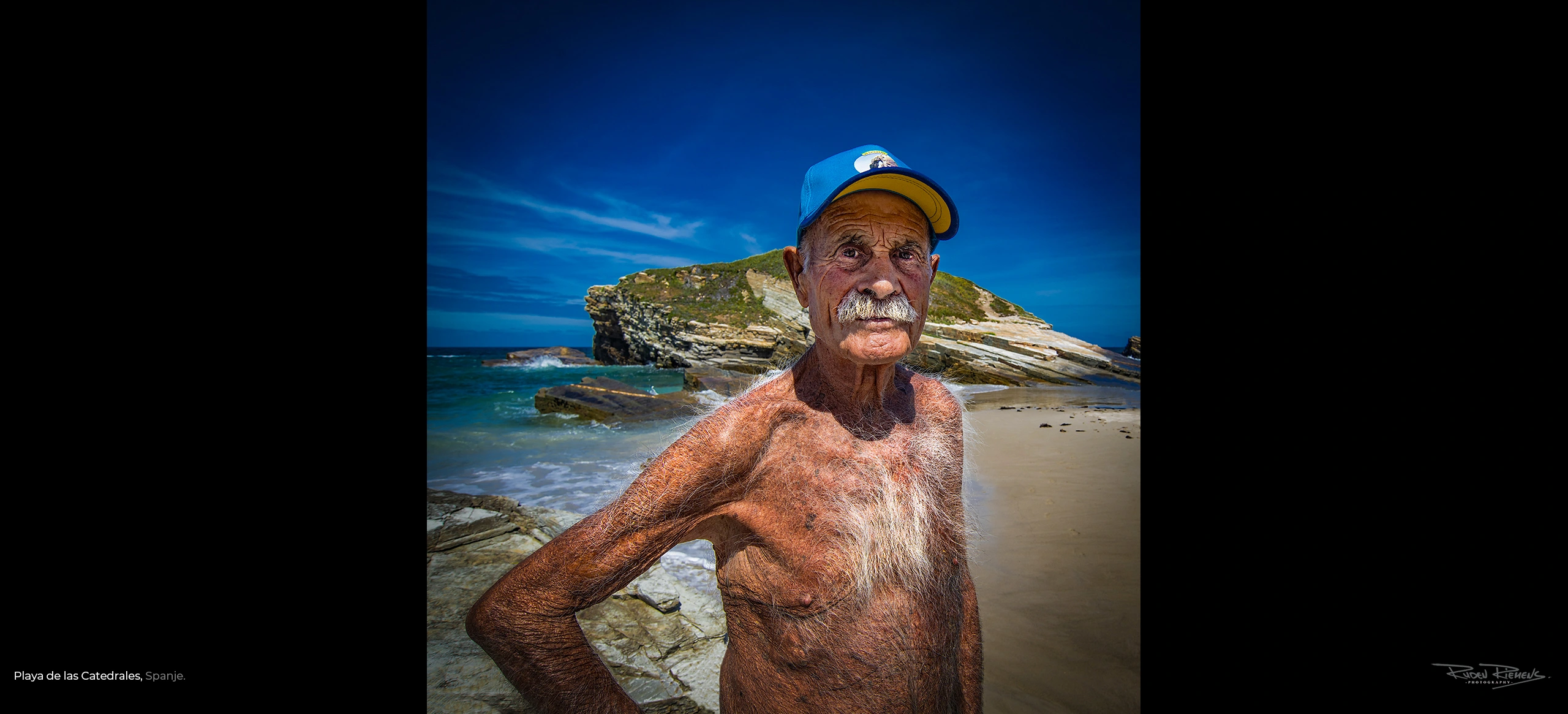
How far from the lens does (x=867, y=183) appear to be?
51.4 inches

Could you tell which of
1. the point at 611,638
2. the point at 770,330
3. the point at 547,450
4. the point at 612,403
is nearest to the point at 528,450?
the point at 547,450

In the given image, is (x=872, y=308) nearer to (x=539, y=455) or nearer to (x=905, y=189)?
(x=905, y=189)

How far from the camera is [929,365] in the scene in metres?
21.3

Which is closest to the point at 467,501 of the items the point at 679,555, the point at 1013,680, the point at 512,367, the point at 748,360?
the point at 679,555

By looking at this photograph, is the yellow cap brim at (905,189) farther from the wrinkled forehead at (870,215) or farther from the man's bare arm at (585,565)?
the man's bare arm at (585,565)

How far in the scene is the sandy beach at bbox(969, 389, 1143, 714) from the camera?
3076 mm

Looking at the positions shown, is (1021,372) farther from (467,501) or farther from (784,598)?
(784,598)

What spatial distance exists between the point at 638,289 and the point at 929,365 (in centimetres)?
2357

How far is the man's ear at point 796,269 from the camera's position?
58.4 inches

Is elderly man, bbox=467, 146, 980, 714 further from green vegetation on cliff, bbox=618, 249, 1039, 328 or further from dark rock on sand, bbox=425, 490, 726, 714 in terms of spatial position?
green vegetation on cliff, bbox=618, 249, 1039, 328

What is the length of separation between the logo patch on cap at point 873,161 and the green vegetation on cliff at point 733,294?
95.7 ft

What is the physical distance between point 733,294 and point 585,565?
32.6 meters

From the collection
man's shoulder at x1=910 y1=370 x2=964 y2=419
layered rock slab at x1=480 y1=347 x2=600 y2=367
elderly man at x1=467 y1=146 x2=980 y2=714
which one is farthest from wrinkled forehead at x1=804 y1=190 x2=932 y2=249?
layered rock slab at x1=480 y1=347 x2=600 y2=367

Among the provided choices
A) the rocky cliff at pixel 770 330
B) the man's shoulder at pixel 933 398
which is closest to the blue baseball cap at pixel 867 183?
the man's shoulder at pixel 933 398
